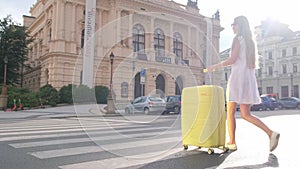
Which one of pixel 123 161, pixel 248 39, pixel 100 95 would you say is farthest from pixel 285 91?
pixel 123 161

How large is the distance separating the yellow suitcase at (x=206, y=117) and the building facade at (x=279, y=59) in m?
56.4

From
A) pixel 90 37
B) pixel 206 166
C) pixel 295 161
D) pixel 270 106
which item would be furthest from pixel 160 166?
pixel 270 106

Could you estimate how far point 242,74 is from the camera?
529cm

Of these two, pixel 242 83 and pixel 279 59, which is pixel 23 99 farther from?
pixel 279 59

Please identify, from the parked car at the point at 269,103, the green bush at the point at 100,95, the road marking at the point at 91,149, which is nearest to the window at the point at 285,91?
the parked car at the point at 269,103

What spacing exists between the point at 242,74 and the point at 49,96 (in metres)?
27.9

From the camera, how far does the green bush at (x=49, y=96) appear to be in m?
30.1

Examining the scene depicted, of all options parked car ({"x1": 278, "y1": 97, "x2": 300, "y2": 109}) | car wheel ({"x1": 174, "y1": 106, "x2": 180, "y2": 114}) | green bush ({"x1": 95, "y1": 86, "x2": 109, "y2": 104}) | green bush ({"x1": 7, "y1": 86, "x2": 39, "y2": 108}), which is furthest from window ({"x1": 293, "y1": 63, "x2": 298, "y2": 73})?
green bush ({"x1": 7, "y1": 86, "x2": 39, "y2": 108})

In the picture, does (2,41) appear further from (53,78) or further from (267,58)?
(267,58)

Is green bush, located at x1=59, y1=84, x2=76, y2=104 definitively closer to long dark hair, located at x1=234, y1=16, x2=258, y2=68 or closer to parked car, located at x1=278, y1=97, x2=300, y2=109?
parked car, located at x1=278, y1=97, x2=300, y2=109

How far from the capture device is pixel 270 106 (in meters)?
31.9

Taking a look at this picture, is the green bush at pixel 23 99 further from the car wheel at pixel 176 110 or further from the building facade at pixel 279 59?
the building facade at pixel 279 59

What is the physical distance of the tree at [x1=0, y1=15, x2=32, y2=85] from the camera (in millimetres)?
37344

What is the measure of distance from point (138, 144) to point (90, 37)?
25.3m
